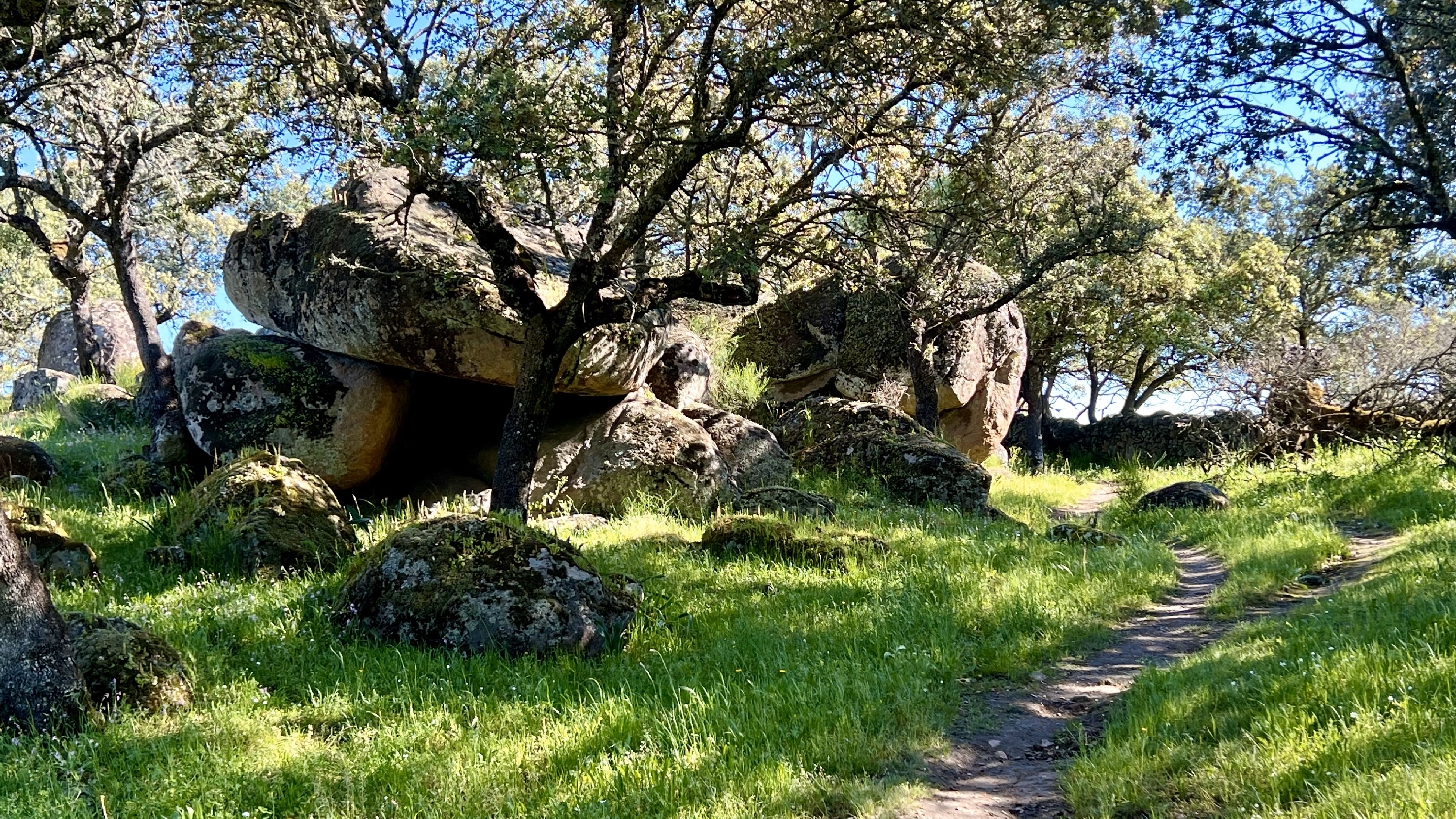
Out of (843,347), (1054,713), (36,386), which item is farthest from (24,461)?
(843,347)

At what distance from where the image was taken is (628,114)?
8977 millimetres

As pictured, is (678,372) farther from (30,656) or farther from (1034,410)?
(1034,410)

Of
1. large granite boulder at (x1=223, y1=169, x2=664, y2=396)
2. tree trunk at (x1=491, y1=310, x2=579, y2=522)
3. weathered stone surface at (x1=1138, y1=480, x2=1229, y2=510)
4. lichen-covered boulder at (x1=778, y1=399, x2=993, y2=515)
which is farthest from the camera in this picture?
lichen-covered boulder at (x1=778, y1=399, x2=993, y2=515)

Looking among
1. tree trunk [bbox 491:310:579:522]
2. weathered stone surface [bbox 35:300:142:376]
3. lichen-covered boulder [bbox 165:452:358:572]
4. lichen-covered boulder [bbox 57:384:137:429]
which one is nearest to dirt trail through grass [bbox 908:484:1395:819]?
lichen-covered boulder [bbox 165:452:358:572]

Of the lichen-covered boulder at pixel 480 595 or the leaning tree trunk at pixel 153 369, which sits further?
the leaning tree trunk at pixel 153 369

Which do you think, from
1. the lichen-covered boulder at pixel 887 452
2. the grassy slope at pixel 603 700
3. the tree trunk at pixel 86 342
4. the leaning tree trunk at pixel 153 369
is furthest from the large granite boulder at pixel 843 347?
the tree trunk at pixel 86 342

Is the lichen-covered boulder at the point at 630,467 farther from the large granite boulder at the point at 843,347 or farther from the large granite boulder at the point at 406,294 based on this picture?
the large granite boulder at the point at 843,347

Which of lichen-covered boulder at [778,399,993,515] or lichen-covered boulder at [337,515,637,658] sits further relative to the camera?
lichen-covered boulder at [778,399,993,515]

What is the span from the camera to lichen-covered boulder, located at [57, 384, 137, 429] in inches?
725

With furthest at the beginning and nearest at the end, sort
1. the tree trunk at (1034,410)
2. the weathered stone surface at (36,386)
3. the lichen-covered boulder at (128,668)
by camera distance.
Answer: the tree trunk at (1034,410) → the weathered stone surface at (36,386) → the lichen-covered boulder at (128,668)

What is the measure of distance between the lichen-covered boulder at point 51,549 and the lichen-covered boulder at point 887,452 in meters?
11.2

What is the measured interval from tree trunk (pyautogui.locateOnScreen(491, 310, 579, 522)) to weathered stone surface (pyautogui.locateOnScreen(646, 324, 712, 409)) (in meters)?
4.24

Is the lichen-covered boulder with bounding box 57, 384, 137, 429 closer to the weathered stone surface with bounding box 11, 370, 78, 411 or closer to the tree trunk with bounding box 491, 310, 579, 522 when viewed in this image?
the weathered stone surface with bounding box 11, 370, 78, 411

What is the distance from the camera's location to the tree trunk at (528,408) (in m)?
11.3
